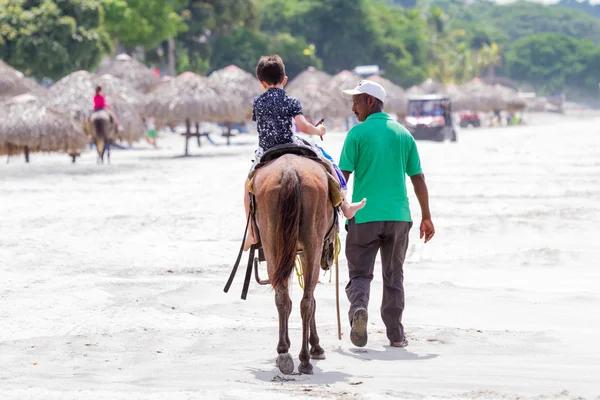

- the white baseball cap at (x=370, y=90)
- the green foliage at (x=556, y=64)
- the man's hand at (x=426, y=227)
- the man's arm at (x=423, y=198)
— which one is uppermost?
the green foliage at (x=556, y=64)

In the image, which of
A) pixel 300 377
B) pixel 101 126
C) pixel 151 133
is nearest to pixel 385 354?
pixel 300 377

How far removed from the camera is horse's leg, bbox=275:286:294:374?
18.3 ft

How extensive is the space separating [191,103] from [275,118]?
2798cm

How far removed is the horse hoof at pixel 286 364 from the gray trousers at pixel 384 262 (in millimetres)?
875

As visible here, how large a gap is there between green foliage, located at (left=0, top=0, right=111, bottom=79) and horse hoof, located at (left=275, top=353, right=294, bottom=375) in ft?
119

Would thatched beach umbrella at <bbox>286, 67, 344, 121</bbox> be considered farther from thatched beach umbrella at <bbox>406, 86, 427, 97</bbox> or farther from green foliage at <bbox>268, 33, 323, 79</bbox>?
thatched beach umbrella at <bbox>406, 86, 427, 97</bbox>

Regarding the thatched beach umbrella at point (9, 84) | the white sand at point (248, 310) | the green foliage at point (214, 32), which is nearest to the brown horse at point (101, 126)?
the thatched beach umbrella at point (9, 84)

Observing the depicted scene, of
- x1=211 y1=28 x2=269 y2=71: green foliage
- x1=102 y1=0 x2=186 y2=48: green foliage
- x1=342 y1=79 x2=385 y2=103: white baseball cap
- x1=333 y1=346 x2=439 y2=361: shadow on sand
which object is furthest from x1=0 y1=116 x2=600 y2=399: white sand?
x1=211 y1=28 x2=269 y2=71: green foliage

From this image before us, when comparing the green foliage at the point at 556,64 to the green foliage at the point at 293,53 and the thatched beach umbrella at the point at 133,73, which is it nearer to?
the green foliage at the point at 293,53

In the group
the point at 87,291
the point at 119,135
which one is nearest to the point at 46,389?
the point at 87,291

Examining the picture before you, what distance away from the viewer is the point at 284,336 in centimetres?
566

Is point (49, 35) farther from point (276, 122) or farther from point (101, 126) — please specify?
point (276, 122)

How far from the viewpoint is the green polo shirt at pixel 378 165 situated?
643 centimetres

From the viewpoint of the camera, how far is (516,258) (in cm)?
1039
